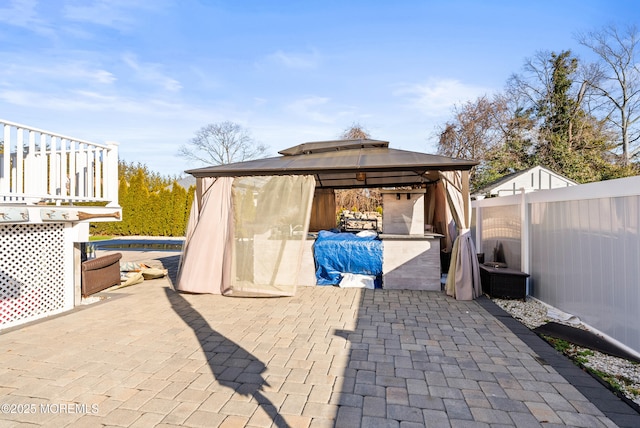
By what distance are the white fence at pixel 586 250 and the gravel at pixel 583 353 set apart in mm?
145

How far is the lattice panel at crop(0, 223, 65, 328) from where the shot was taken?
12.8 ft

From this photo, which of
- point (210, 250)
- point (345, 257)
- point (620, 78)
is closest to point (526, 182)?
point (345, 257)

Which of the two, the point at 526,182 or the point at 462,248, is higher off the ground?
the point at 526,182

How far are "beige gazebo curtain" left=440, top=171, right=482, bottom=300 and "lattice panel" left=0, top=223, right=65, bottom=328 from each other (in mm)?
6056

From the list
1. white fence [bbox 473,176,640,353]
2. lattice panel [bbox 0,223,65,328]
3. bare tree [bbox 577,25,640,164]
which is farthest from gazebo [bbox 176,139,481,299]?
bare tree [bbox 577,25,640,164]

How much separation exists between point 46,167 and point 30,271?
1.40m

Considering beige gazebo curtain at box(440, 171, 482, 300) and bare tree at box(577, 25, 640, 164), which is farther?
bare tree at box(577, 25, 640, 164)

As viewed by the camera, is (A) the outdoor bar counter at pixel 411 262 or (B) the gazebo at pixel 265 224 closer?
(B) the gazebo at pixel 265 224

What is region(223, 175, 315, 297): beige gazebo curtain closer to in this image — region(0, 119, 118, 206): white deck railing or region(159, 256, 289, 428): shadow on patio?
region(159, 256, 289, 428): shadow on patio

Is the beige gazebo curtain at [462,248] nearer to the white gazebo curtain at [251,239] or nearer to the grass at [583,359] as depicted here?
the grass at [583,359]

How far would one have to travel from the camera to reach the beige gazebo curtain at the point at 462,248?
520 centimetres

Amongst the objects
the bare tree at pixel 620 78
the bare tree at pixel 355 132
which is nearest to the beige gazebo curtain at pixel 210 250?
the bare tree at pixel 355 132

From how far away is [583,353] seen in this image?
10.1 feet

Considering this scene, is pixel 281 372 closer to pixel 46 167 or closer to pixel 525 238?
pixel 46 167
